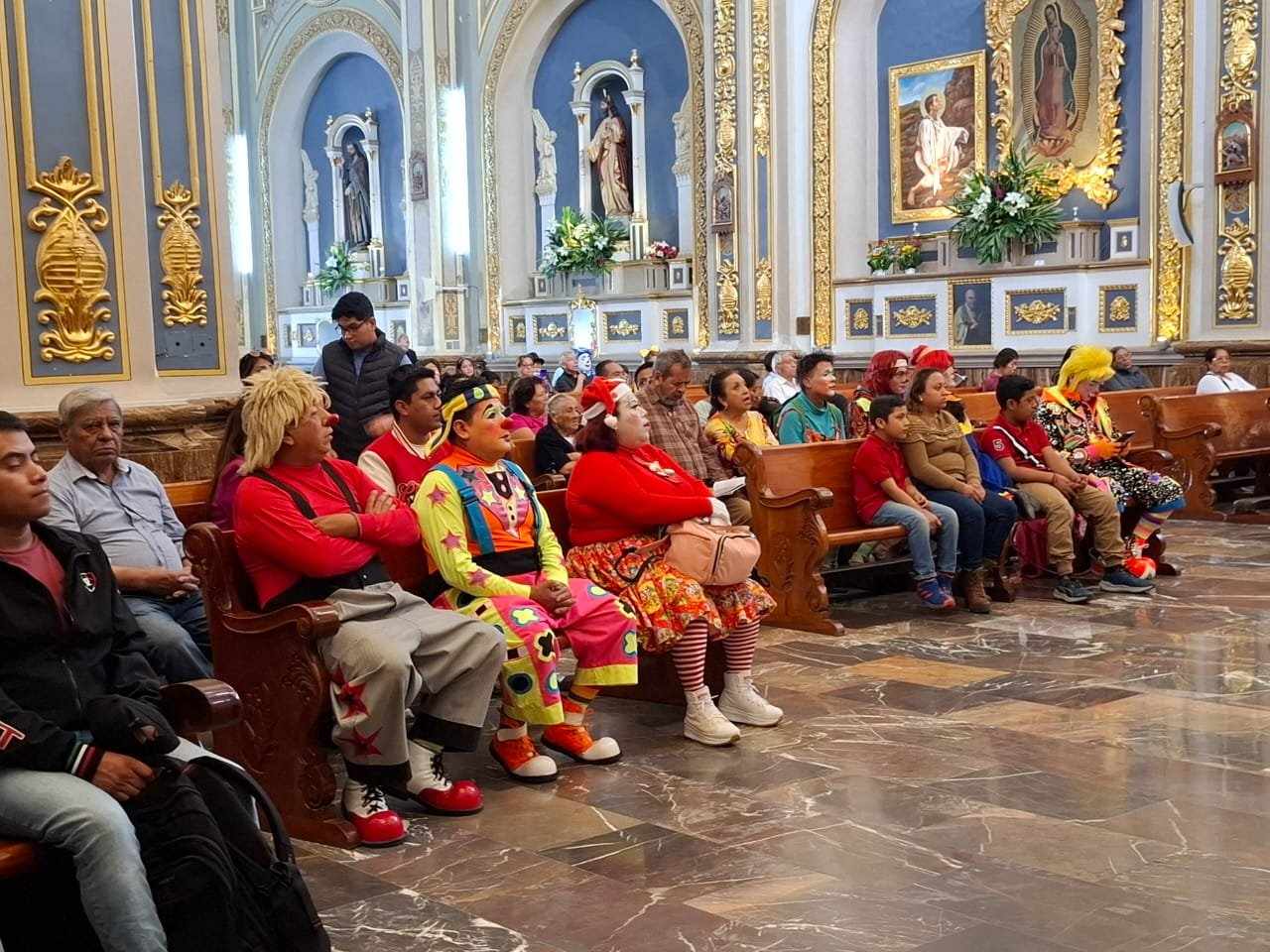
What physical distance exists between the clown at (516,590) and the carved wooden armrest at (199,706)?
5.28ft

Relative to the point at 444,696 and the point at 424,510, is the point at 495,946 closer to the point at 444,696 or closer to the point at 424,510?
the point at 444,696

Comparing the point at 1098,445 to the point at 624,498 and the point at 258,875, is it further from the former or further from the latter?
the point at 258,875

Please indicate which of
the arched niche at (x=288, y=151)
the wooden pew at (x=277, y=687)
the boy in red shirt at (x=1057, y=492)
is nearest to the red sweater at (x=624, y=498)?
the wooden pew at (x=277, y=687)

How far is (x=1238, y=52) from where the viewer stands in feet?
41.6

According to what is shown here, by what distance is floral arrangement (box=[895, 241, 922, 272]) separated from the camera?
616 inches

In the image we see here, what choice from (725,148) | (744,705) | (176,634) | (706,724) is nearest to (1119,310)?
(725,148)

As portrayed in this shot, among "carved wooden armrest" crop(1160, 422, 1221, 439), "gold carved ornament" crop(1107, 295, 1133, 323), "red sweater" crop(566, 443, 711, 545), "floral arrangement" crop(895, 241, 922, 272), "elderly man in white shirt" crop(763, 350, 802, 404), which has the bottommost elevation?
"carved wooden armrest" crop(1160, 422, 1221, 439)

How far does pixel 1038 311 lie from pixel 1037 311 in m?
0.01

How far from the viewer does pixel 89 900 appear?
2.96 m

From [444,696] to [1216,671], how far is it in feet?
11.7

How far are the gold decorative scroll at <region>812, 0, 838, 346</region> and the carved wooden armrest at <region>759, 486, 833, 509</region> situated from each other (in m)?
9.18

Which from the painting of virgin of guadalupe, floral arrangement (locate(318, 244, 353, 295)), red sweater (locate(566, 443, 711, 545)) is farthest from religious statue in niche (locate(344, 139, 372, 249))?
red sweater (locate(566, 443, 711, 545))

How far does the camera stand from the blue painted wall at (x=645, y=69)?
60.5 ft

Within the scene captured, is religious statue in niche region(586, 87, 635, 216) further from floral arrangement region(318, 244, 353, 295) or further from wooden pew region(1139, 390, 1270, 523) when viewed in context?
wooden pew region(1139, 390, 1270, 523)
